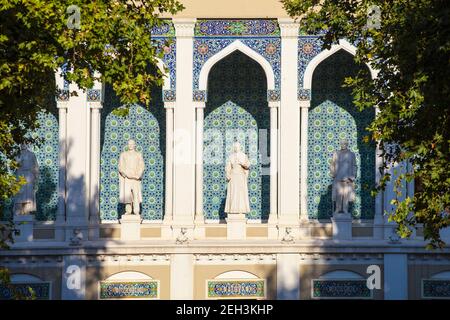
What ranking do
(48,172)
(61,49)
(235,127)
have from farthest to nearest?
(235,127)
(48,172)
(61,49)

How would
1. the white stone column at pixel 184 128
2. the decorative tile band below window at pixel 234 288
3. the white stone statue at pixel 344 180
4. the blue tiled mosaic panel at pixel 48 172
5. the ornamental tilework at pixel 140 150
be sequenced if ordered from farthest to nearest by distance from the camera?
1. the ornamental tilework at pixel 140 150
2. the blue tiled mosaic panel at pixel 48 172
3. the white stone statue at pixel 344 180
4. the white stone column at pixel 184 128
5. the decorative tile band below window at pixel 234 288

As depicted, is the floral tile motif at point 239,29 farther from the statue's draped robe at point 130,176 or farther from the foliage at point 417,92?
the foliage at point 417,92

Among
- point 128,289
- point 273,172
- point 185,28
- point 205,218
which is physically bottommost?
point 128,289

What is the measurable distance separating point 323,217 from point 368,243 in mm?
1915

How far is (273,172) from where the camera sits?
98.1 feet

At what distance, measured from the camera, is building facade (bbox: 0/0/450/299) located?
28.9m

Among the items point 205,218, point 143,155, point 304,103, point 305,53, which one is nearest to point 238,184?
point 205,218

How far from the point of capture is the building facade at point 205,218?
1139 inches

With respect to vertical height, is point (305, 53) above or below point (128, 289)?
above

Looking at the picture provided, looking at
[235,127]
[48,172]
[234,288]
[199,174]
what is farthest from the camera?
[235,127]

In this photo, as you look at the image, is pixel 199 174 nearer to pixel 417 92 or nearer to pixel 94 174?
pixel 94 174

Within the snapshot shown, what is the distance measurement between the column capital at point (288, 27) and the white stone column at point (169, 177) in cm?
260

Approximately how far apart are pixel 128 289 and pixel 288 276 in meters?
3.11

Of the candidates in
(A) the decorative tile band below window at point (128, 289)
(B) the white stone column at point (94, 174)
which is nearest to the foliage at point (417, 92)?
(A) the decorative tile band below window at point (128, 289)
